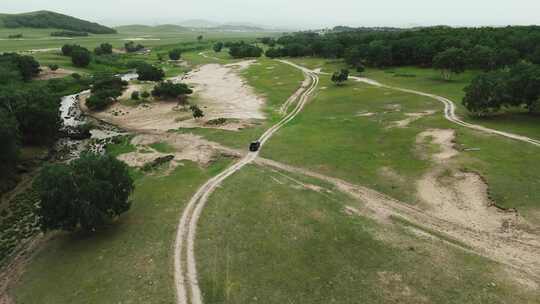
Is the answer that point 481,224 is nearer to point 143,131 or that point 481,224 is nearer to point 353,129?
point 353,129

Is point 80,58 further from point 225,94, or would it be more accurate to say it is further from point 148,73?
point 225,94

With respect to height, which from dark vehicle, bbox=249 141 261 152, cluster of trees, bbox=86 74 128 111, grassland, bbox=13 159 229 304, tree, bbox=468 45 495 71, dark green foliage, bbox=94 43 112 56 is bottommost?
grassland, bbox=13 159 229 304

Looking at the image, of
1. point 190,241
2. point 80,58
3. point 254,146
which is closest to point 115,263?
point 190,241

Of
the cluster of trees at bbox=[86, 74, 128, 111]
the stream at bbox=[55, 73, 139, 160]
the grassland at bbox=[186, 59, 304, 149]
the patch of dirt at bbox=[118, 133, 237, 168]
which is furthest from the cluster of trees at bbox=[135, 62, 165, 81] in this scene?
the patch of dirt at bbox=[118, 133, 237, 168]

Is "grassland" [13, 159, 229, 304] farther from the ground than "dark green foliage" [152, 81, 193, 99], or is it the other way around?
"dark green foliage" [152, 81, 193, 99]

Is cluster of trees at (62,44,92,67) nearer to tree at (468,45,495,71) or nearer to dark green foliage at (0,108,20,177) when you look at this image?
dark green foliage at (0,108,20,177)

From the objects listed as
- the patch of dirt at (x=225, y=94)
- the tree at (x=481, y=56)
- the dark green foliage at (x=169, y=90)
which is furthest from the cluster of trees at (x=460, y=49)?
the dark green foliage at (x=169, y=90)

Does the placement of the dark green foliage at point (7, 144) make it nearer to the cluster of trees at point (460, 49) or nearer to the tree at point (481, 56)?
the cluster of trees at point (460, 49)
